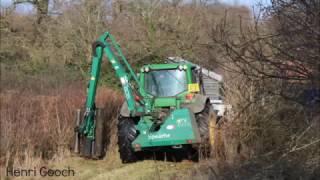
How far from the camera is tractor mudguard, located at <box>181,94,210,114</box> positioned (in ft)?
34.1

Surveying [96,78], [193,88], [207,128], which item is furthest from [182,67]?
[96,78]

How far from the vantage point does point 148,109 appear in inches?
413

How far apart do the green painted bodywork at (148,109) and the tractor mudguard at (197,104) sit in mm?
66

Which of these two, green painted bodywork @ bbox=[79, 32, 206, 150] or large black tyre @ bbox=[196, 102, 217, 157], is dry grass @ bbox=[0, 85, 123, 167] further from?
large black tyre @ bbox=[196, 102, 217, 157]

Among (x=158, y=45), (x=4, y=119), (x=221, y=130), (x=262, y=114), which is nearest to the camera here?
(x=262, y=114)

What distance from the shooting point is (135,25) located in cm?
2267

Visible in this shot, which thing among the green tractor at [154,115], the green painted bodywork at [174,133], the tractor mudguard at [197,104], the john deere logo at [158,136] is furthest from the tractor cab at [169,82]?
the john deere logo at [158,136]

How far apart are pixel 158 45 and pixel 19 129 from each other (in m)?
10.2

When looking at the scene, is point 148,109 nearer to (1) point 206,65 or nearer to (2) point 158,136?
(2) point 158,136

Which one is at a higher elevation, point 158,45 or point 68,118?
point 158,45

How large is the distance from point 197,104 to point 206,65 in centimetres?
339

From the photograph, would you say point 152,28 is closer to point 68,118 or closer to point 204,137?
point 68,118

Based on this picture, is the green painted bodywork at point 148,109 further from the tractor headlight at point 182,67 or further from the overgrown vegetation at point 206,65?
the overgrown vegetation at point 206,65

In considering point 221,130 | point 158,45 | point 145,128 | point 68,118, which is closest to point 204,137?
point 221,130
